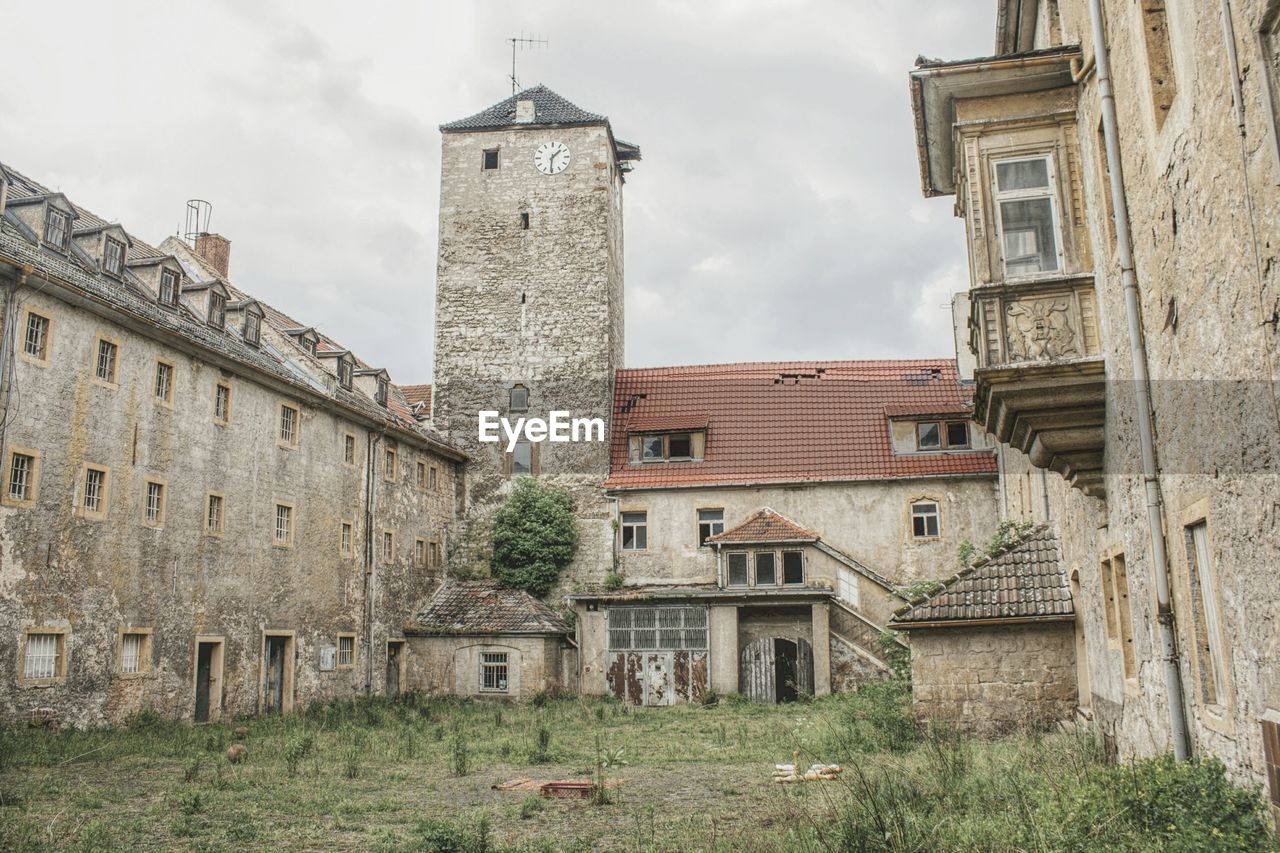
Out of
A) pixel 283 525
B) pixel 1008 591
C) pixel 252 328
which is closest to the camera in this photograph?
pixel 1008 591

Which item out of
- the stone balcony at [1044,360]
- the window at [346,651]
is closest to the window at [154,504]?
the window at [346,651]

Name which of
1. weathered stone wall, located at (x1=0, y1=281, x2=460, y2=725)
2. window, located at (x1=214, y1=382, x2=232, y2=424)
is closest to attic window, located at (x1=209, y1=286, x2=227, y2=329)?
weathered stone wall, located at (x1=0, y1=281, x2=460, y2=725)

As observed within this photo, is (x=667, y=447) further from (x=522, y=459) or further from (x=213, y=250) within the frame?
(x=213, y=250)

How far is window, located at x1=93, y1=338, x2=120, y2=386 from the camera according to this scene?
20.7 m

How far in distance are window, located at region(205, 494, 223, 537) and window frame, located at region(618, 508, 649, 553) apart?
13.4 meters

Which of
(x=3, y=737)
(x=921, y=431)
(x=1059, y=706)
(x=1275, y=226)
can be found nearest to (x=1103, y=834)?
(x=1275, y=226)

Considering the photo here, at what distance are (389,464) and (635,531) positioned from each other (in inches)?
316

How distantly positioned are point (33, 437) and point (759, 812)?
48.2 ft

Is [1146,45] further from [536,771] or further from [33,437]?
[33,437]

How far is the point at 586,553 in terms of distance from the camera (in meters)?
34.0

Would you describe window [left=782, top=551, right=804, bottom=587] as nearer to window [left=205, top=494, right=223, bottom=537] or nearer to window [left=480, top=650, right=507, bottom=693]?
window [left=480, top=650, right=507, bottom=693]

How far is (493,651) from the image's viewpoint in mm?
31375

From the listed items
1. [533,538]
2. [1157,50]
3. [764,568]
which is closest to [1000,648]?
[1157,50]

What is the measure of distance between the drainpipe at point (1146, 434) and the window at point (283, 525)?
838 inches
